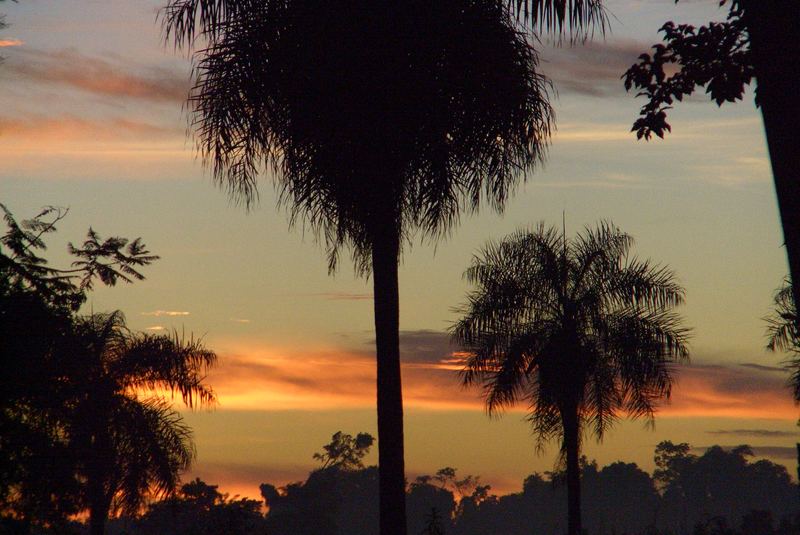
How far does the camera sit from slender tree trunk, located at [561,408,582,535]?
76.7 feet

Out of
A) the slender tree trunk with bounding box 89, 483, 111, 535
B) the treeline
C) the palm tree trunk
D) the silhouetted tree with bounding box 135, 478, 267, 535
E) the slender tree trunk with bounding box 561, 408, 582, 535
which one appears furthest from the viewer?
the treeline

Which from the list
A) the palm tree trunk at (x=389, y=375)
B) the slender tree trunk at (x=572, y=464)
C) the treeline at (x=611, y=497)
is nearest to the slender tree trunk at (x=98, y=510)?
the slender tree trunk at (x=572, y=464)

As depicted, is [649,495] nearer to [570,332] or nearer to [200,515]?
[200,515]

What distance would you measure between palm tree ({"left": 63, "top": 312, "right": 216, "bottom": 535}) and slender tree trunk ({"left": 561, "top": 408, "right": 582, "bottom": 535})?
866 centimetres

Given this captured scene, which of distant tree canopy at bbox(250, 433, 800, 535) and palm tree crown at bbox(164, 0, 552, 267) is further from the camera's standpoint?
distant tree canopy at bbox(250, 433, 800, 535)

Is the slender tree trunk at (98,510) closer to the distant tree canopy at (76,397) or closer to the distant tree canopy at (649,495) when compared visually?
the distant tree canopy at (76,397)

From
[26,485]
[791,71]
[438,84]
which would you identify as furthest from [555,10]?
[26,485]

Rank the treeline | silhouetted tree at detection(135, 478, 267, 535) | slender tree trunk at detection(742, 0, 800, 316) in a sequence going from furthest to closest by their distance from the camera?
the treeline
silhouetted tree at detection(135, 478, 267, 535)
slender tree trunk at detection(742, 0, 800, 316)

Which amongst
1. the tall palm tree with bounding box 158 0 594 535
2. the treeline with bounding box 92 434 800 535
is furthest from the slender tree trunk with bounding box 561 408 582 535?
the treeline with bounding box 92 434 800 535

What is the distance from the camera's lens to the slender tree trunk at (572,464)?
23375 millimetres

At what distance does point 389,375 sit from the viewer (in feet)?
44.4

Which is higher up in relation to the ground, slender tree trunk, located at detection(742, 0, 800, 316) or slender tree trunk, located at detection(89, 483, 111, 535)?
slender tree trunk, located at detection(742, 0, 800, 316)

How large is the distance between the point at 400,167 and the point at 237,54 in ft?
8.86

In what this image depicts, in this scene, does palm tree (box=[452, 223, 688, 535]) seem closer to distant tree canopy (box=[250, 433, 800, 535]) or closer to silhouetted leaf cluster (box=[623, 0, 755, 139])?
silhouetted leaf cluster (box=[623, 0, 755, 139])
